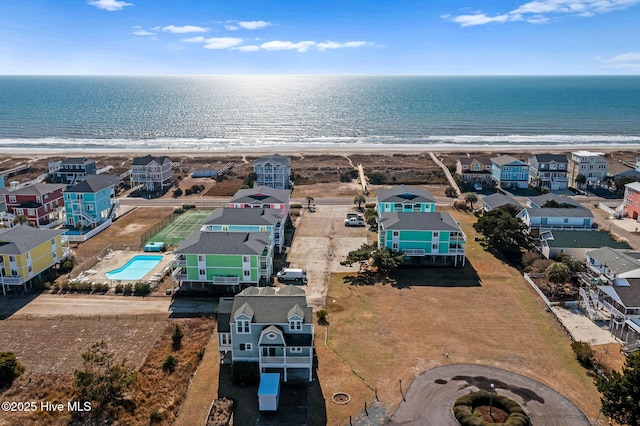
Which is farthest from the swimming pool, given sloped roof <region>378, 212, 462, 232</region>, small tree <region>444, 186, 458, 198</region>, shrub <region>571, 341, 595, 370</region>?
small tree <region>444, 186, 458, 198</region>

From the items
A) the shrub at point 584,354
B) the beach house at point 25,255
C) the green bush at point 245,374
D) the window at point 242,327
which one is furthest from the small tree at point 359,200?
the green bush at point 245,374

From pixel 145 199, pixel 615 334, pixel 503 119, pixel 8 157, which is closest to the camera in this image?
pixel 615 334

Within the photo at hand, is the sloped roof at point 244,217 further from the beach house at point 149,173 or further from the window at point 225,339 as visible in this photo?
the beach house at point 149,173

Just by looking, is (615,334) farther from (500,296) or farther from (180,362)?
(180,362)

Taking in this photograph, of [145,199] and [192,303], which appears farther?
[145,199]

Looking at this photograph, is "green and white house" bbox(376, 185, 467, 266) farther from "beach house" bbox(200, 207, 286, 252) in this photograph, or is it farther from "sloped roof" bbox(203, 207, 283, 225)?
"sloped roof" bbox(203, 207, 283, 225)

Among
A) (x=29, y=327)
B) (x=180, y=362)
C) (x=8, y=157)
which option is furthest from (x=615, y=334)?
(x=8, y=157)
